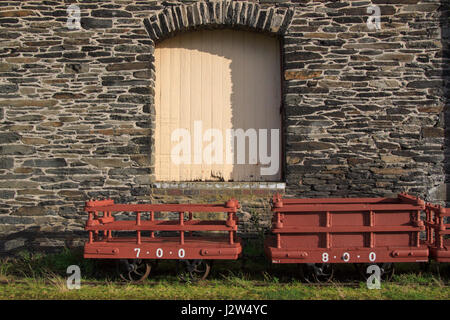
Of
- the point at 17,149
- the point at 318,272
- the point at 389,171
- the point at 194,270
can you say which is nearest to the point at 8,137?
the point at 17,149

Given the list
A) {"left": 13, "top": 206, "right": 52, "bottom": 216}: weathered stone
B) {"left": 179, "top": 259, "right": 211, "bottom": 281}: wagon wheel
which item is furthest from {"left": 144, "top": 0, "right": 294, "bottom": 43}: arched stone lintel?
{"left": 179, "top": 259, "right": 211, "bottom": 281}: wagon wheel

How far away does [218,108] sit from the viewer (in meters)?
7.94

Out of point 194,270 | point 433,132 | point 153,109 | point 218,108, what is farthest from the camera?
point 218,108

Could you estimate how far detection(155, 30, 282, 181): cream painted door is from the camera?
7906 millimetres

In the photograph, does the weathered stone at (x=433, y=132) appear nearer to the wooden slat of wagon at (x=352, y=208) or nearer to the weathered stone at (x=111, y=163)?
the wooden slat of wagon at (x=352, y=208)

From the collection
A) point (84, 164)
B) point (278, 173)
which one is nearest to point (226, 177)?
point (278, 173)

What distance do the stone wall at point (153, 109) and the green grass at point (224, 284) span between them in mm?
982

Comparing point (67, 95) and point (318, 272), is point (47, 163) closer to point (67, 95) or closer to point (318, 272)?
point (67, 95)

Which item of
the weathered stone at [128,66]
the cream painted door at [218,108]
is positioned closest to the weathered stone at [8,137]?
the weathered stone at [128,66]

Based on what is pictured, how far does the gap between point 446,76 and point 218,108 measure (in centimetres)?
399

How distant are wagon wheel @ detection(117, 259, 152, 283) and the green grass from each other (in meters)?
0.11

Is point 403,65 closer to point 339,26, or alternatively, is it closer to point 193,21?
point 339,26

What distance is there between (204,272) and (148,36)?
4.22 meters

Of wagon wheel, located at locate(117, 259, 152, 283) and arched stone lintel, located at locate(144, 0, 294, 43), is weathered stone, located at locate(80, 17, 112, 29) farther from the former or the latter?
wagon wheel, located at locate(117, 259, 152, 283)
